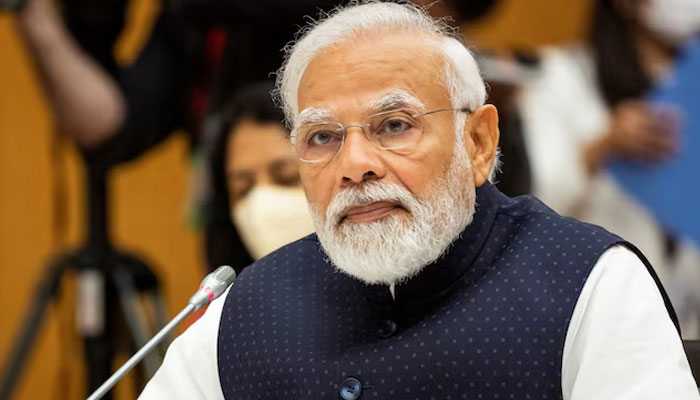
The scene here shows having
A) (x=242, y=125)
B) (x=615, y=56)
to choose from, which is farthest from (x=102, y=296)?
(x=615, y=56)

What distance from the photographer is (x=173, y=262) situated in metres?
4.77

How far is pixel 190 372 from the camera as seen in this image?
1881 mm

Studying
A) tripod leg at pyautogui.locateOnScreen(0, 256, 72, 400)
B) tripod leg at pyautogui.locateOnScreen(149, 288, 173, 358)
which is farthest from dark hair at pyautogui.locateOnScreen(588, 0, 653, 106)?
tripod leg at pyautogui.locateOnScreen(0, 256, 72, 400)

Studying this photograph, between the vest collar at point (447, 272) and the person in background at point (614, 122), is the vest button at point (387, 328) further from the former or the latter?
the person in background at point (614, 122)

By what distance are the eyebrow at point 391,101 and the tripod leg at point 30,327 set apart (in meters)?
1.91

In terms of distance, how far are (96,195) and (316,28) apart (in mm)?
1775

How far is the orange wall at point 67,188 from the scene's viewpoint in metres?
4.76

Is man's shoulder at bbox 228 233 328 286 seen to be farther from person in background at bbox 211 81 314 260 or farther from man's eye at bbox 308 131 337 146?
person in background at bbox 211 81 314 260

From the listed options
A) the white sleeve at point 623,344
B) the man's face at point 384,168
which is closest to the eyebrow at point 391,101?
the man's face at point 384,168

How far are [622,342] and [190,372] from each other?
0.64 metres

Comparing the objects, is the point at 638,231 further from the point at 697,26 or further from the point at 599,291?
the point at 599,291

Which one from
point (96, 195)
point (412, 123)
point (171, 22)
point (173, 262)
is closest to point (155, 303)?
point (96, 195)

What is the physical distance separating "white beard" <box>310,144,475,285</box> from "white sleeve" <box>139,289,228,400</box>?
0.25m

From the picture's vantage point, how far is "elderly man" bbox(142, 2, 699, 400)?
1.66m
